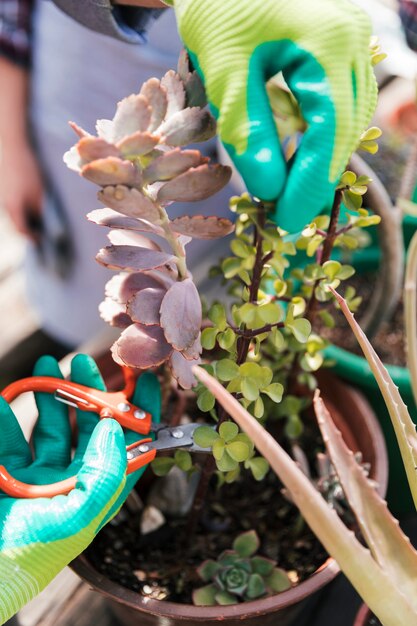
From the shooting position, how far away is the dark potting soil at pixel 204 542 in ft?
1.89

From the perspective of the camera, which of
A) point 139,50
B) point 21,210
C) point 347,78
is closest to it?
point 347,78

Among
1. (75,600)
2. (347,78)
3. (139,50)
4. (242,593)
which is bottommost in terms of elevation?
(75,600)

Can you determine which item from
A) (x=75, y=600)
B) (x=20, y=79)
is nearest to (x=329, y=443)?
(x=75, y=600)

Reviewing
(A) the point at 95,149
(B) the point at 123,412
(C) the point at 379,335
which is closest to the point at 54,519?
(B) the point at 123,412

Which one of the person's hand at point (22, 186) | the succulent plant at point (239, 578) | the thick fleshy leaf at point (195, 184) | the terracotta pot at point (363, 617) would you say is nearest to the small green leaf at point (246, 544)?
the succulent plant at point (239, 578)

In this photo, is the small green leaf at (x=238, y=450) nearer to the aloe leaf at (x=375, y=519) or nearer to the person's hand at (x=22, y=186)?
the aloe leaf at (x=375, y=519)

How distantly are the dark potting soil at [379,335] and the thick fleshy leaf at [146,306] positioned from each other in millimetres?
413

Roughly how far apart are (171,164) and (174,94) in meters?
0.05

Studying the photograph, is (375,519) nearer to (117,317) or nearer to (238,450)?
(238,450)

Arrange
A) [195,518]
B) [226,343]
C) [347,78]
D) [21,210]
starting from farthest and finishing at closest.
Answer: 1. [21,210]
2. [195,518]
3. [226,343]
4. [347,78]

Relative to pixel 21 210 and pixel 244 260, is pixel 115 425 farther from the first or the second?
pixel 21 210

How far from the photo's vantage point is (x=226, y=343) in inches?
17.8

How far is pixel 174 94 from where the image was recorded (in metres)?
0.39

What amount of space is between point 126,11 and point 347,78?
28 cm
